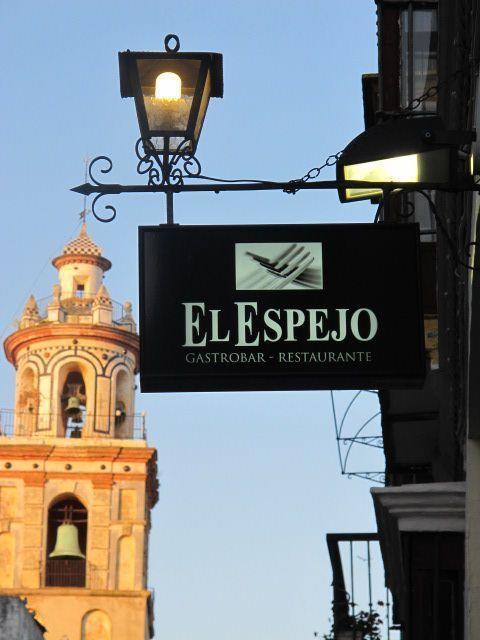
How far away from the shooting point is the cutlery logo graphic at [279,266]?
9492 millimetres

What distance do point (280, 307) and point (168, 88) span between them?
1274 mm

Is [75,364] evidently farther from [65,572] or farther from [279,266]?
[279,266]

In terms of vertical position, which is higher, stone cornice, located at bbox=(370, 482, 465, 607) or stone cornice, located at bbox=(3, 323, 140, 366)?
stone cornice, located at bbox=(3, 323, 140, 366)

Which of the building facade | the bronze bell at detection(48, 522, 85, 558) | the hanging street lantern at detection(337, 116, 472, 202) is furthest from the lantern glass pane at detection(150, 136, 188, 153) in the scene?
the bronze bell at detection(48, 522, 85, 558)

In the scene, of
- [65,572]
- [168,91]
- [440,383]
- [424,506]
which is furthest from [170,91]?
[65,572]

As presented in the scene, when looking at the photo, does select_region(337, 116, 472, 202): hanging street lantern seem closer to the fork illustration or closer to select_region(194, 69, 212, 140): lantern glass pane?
the fork illustration

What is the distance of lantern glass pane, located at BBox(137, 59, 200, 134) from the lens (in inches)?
390

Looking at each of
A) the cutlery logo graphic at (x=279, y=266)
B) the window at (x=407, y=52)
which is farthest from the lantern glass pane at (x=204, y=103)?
the window at (x=407, y=52)

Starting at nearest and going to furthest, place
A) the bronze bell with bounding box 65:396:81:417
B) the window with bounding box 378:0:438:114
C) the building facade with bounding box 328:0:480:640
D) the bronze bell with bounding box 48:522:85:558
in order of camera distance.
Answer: the building facade with bounding box 328:0:480:640
the window with bounding box 378:0:438:114
the bronze bell with bounding box 48:522:85:558
the bronze bell with bounding box 65:396:81:417

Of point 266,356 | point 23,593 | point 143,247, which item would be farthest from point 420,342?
point 23,593

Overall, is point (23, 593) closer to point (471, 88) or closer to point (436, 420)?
point (436, 420)

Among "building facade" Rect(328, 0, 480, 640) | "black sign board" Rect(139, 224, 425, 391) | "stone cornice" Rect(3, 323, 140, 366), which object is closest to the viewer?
"black sign board" Rect(139, 224, 425, 391)

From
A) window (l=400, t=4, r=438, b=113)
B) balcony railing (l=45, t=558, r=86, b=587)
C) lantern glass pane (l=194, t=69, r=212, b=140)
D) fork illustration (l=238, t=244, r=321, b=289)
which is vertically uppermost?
balcony railing (l=45, t=558, r=86, b=587)

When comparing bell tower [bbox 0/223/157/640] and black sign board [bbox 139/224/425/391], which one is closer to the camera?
black sign board [bbox 139/224/425/391]
